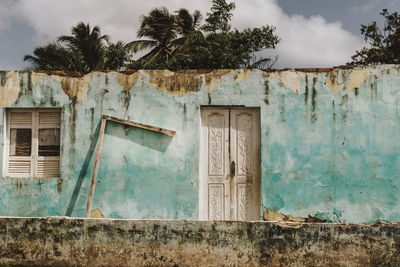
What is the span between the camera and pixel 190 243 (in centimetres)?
487

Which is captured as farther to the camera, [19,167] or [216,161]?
[19,167]

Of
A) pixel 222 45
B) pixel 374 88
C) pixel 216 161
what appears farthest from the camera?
pixel 222 45

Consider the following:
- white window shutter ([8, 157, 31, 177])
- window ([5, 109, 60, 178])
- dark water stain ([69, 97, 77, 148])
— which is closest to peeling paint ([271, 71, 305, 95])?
dark water stain ([69, 97, 77, 148])

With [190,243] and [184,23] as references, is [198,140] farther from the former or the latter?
[184,23]

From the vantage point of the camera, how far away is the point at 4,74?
700 centimetres

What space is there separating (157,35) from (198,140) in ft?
43.6

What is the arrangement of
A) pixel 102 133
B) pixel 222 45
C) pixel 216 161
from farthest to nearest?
pixel 222 45 < pixel 216 161 < pixel 102 133

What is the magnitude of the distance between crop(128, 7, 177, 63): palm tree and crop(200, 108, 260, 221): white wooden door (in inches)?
479

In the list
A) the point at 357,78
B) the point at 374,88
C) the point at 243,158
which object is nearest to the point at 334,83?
the point at 357,78

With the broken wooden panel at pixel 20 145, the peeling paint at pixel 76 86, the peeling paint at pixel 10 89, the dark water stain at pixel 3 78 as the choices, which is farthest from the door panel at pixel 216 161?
the dark water stain at pixel 3 78

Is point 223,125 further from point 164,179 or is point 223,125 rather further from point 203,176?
point 164,179

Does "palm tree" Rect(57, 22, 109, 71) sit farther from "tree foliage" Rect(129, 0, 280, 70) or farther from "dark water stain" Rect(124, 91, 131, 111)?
"dark water stain" Rect(124, 91, 131, 111)

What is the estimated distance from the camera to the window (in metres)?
6.98

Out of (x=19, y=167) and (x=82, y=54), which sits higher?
(x=82, y=54)
